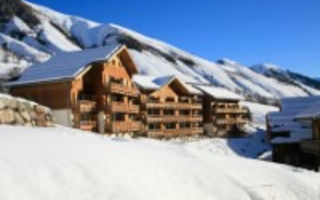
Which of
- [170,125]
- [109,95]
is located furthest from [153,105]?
[109,95]

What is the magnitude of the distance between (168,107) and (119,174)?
5851 centimetres

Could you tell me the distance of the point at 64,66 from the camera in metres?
49.8

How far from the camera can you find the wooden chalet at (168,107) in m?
65.6

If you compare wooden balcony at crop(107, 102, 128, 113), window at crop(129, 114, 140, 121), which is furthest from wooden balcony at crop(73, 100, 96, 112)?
window at crop(129, 114, 140, 121)

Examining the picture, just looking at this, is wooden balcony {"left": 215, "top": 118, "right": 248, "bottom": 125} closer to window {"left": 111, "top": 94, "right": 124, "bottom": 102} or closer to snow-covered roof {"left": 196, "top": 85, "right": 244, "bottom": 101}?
snow-covered roof {"left": 196, "top": 85, "right": 244, "bottom": 101}

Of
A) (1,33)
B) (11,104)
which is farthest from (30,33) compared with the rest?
(11,104)

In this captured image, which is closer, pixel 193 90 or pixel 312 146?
pixel 312 146

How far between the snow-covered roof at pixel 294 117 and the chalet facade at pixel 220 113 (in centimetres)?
1259

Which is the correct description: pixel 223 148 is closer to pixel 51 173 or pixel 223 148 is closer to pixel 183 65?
pixel 51 173

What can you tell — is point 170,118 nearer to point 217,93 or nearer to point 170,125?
point 170,125

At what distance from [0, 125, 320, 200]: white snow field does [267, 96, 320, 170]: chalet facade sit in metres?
23.1

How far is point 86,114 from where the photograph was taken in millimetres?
50406

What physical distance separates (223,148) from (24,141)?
52.0 meters

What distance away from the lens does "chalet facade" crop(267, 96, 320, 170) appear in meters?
43.1
